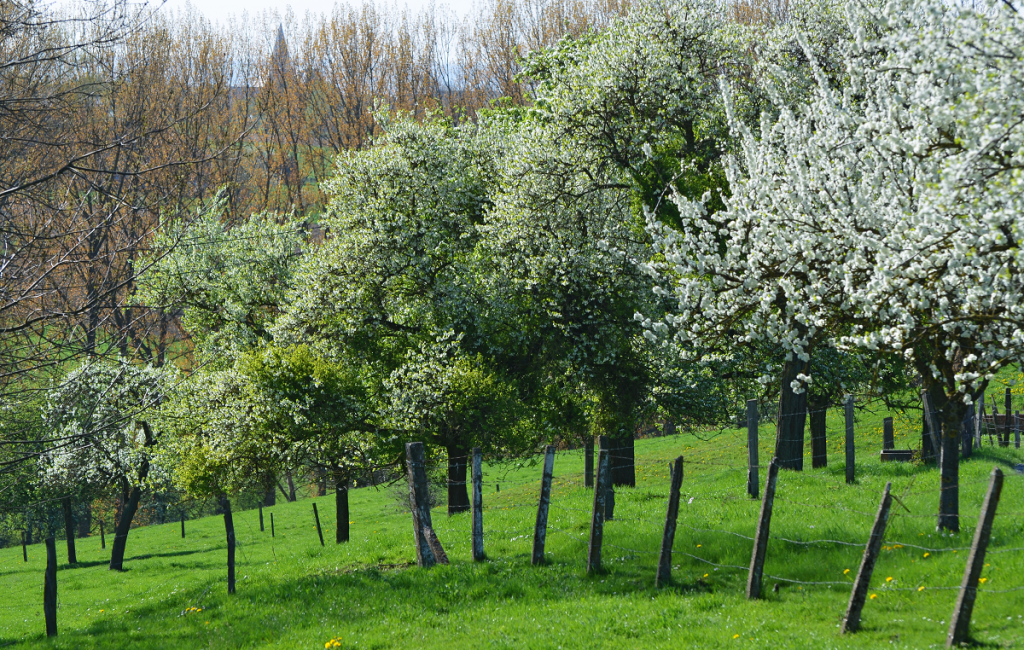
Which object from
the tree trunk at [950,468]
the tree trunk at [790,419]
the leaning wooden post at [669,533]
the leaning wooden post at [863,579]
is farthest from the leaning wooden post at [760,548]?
the tree trunk at [790,419]

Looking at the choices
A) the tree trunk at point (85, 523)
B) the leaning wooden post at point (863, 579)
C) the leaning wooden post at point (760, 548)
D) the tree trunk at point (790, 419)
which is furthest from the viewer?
the tree trunk at point (85, 523)

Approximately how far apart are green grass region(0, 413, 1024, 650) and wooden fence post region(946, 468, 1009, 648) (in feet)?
1.05

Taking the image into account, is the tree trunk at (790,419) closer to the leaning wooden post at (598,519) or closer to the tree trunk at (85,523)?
the leaning wooden post at (598,519)

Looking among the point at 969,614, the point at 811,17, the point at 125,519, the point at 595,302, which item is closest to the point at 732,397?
the point at 595,302

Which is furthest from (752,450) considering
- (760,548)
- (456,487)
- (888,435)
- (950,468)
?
(456,487)

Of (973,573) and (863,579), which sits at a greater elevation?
(973,573)

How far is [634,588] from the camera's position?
12.0 meters

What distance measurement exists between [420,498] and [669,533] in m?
4.74

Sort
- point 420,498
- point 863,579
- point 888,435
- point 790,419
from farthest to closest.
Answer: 1. point 888,435
2. point 790,419
3. point 420,498
4. point 863,579

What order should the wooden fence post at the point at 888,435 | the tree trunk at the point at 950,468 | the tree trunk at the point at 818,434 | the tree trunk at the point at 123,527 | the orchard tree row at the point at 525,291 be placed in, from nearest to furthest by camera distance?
the tree trunk at the point at 950,468 < the orchard tree row at the point at 525,291 < the wooden fence post at the point at 888,435 < the tree trunk at the point at 818,434 < the tree trunk at the point at 123,527

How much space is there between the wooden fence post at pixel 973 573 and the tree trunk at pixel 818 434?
15.8 m

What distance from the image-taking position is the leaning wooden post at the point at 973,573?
26.2 feet

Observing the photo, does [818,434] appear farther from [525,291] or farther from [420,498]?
[420,498]

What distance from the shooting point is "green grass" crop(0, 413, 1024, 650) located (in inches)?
375
